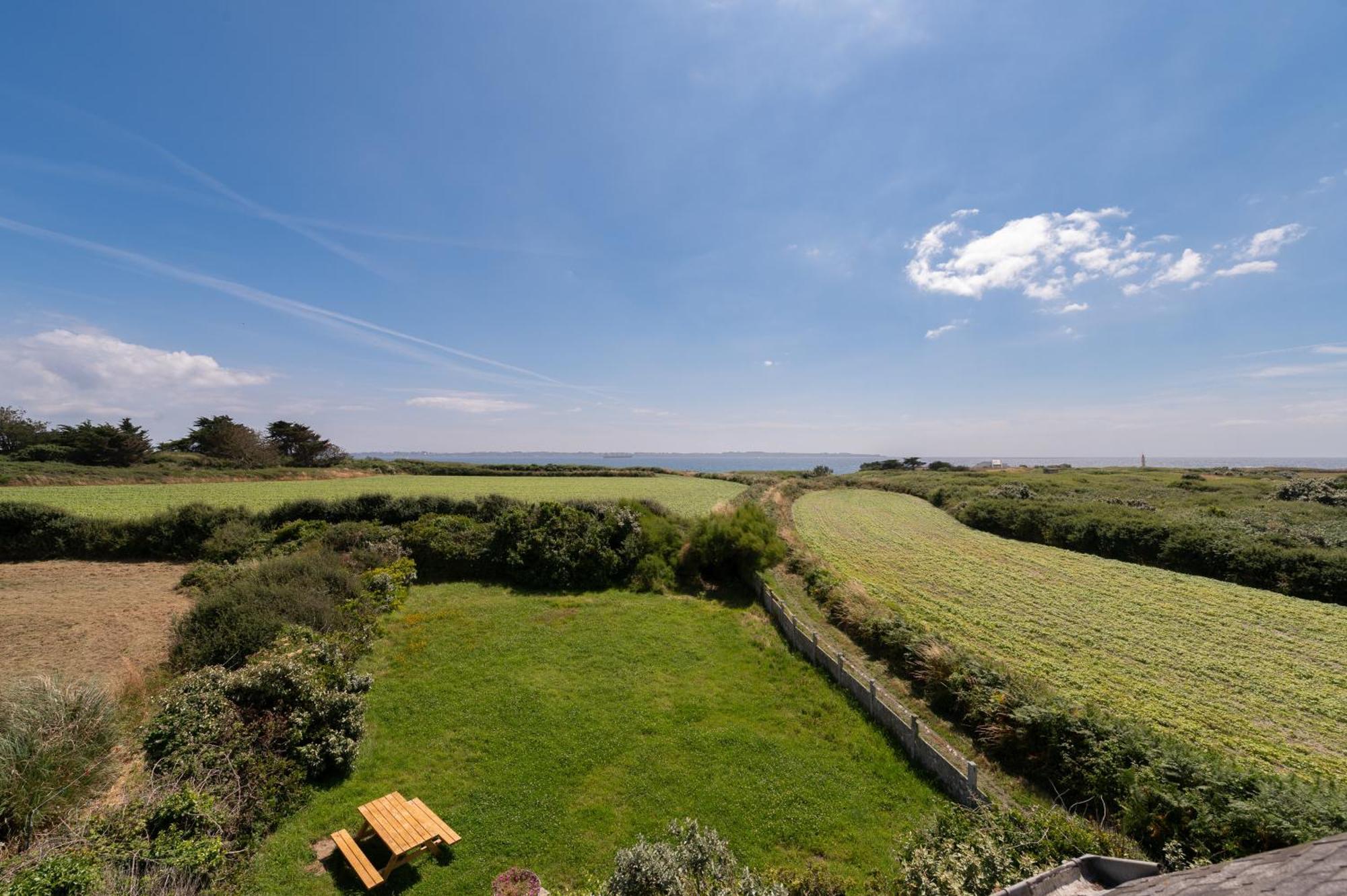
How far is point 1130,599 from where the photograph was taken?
16000mm

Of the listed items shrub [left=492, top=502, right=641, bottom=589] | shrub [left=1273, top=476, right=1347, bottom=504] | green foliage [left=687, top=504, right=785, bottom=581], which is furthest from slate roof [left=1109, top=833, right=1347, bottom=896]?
shrub [left=1273, top=476, right=1347, bottom=504]

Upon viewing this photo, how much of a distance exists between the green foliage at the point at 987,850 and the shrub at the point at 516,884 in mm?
4434

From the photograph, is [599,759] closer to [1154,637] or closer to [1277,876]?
[1277,876]

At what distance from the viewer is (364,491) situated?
128 feet

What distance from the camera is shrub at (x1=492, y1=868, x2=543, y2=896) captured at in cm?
568

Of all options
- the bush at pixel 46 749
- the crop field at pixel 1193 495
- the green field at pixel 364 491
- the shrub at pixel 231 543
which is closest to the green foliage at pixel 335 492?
the green field at pixel 364 491

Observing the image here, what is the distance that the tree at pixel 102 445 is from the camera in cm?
4406

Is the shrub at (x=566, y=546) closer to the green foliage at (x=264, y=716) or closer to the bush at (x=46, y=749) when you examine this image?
the green foliage at (x=264, y=716)

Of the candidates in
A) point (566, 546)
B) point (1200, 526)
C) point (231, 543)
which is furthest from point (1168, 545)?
point (231, 543)

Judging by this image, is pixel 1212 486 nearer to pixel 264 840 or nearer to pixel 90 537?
pixel 264 840

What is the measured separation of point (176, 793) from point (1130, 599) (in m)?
25.1

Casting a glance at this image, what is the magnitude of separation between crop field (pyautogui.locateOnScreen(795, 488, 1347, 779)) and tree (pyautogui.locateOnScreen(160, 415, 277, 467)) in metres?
70.9

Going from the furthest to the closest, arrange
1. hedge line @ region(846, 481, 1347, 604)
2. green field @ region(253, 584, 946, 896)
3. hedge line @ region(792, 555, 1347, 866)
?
hedge line @ region(846, 481, 1347, 604) → green field @ region(253, 584, 946, 896) → hedge line @ region(792, 555, 1347, 866)

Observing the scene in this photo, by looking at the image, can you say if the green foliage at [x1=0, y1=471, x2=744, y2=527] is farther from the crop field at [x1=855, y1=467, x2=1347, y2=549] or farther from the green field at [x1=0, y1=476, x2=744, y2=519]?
the crop field at [x1=855, y1=467, x2=1347, y2=549]
